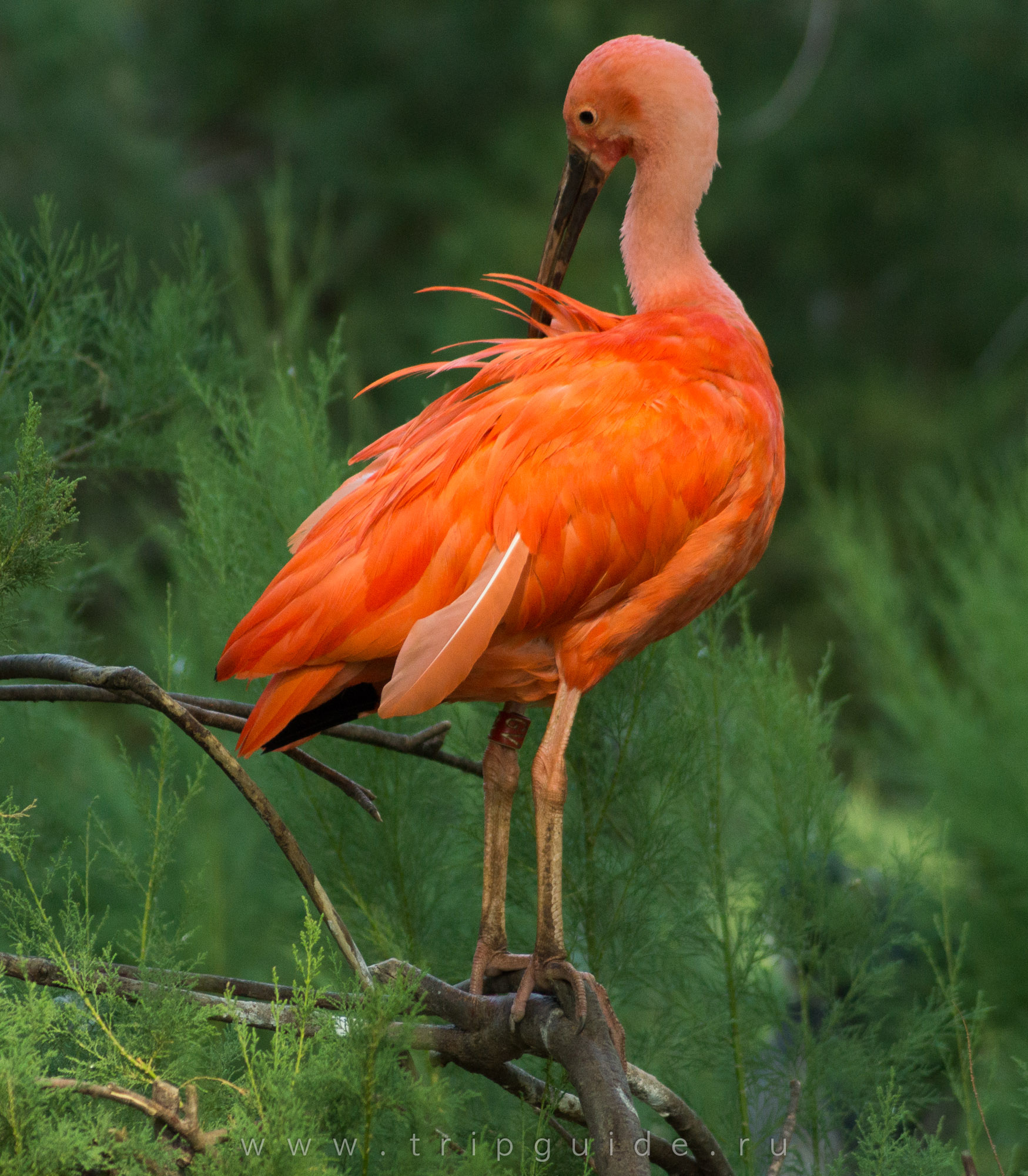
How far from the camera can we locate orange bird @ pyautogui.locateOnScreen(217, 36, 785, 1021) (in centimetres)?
179

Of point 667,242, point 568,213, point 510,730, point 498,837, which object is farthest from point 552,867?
point 568,213

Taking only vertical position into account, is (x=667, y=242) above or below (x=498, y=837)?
above

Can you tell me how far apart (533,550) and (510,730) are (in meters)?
0.38

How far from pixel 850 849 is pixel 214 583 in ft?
5.49

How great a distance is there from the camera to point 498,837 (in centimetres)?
203

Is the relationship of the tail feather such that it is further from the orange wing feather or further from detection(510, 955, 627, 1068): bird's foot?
detection(510, 955, 627, 1068): bird's foot

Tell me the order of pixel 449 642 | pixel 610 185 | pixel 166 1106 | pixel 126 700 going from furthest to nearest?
pixel 610 185 < pixel 449 642 < pixel 126 700 < pixel 166 1106

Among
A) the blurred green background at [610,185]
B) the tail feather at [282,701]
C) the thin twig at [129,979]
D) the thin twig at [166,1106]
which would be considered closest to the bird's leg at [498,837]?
the tail feather at [282,701]

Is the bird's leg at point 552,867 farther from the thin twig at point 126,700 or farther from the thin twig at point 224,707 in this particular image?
the thin twig at point 126,700

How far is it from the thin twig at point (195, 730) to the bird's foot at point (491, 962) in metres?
0.54

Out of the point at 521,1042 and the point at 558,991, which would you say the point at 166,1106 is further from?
the point at 558,991

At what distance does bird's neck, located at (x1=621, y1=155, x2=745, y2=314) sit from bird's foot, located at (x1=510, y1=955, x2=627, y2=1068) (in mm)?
1043

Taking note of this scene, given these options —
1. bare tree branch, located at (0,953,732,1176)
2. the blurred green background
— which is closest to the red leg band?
bare tree branch, located at (0,953,732,1176)

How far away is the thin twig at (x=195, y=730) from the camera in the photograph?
4.26ft
